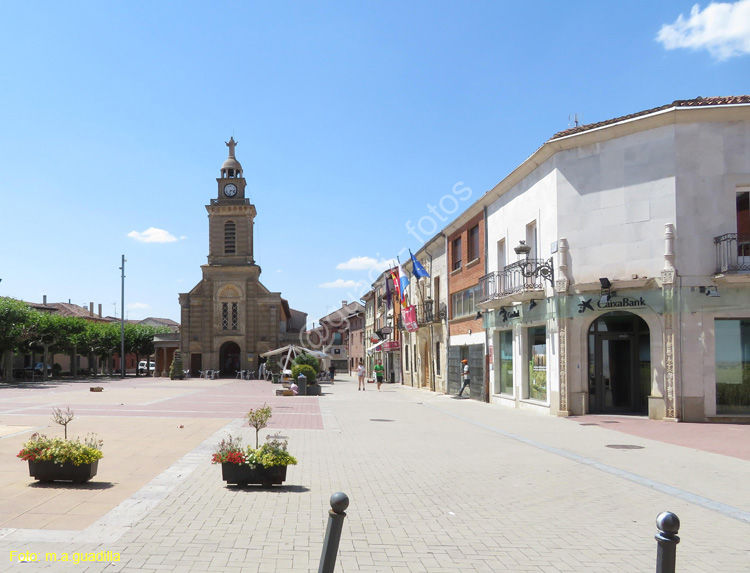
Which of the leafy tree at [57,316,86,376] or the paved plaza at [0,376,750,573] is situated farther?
the leafy tree at [57,316,86,376]

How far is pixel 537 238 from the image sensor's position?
21016mm

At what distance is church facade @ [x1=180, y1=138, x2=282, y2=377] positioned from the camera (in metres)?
61.5

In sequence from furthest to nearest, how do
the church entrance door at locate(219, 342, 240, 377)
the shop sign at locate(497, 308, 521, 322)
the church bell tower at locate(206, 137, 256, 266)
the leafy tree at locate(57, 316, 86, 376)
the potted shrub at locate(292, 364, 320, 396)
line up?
1. the church entrance door at locate(219, 342, 240, 377)
2. the church bell tower at locate(206, 137, 256, 266)
3. the leafy tree at locate(57, 316, 86, 376)
4. the potted shrub at locate(292, 364, 320, 396)
5. the shop sign at locate(497, 308, 521, 322)

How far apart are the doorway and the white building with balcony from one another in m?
0.03

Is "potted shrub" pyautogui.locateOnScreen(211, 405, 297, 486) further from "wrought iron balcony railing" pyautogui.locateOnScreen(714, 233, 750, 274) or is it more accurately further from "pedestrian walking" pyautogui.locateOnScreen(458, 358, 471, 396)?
"pedestrian walking" pyautogui.locateOnScreen(458, 358, 471, 396)

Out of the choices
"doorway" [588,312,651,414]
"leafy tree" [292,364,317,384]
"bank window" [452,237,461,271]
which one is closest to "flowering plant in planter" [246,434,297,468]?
"doorway" [588,312,651,414]

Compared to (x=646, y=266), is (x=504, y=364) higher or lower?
lower

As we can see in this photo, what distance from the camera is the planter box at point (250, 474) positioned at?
860 cm

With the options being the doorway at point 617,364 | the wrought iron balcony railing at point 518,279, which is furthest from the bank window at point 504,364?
the doorway at point 617,364

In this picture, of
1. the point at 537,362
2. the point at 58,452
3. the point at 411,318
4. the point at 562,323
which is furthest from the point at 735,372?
the point at 411,318

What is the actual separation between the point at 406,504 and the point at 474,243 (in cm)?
2209

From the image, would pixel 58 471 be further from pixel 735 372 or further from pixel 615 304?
pixel 735 372

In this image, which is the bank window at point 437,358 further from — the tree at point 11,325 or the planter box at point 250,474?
the tree at point 11,325

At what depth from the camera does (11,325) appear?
43.4 meters
